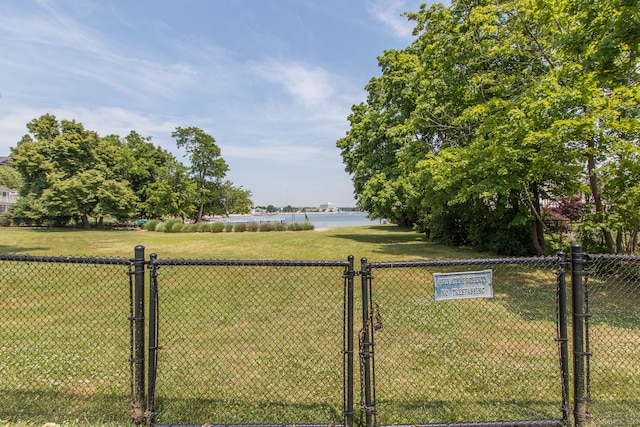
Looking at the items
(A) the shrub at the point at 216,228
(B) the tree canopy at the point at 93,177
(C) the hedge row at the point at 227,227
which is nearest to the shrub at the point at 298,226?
(C) the hedge row at the point at 227,227

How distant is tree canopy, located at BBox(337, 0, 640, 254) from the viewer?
777 cm

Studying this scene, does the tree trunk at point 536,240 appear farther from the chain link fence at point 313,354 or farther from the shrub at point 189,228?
the shrub at point 189,228

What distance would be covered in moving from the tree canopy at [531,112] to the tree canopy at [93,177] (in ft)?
102

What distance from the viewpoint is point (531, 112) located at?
8.41 m

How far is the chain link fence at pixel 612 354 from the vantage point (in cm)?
311

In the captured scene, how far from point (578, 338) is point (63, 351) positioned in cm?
568

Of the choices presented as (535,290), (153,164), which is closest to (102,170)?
(153,164)

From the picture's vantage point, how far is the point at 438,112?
44.9 feet

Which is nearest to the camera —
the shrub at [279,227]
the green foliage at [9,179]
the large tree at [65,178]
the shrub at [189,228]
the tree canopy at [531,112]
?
the tree canopy at [531,112]

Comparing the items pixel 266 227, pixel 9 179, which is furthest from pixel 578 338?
pixel 9 179

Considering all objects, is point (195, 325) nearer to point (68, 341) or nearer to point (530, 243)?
point (68, 341)

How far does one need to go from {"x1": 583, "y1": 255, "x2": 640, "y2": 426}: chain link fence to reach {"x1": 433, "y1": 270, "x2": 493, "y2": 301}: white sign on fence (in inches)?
28.1

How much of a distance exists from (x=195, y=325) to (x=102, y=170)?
37.8m

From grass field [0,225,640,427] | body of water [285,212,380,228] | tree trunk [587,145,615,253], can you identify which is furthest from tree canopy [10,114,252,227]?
tree trunk [587,145,615,253]
